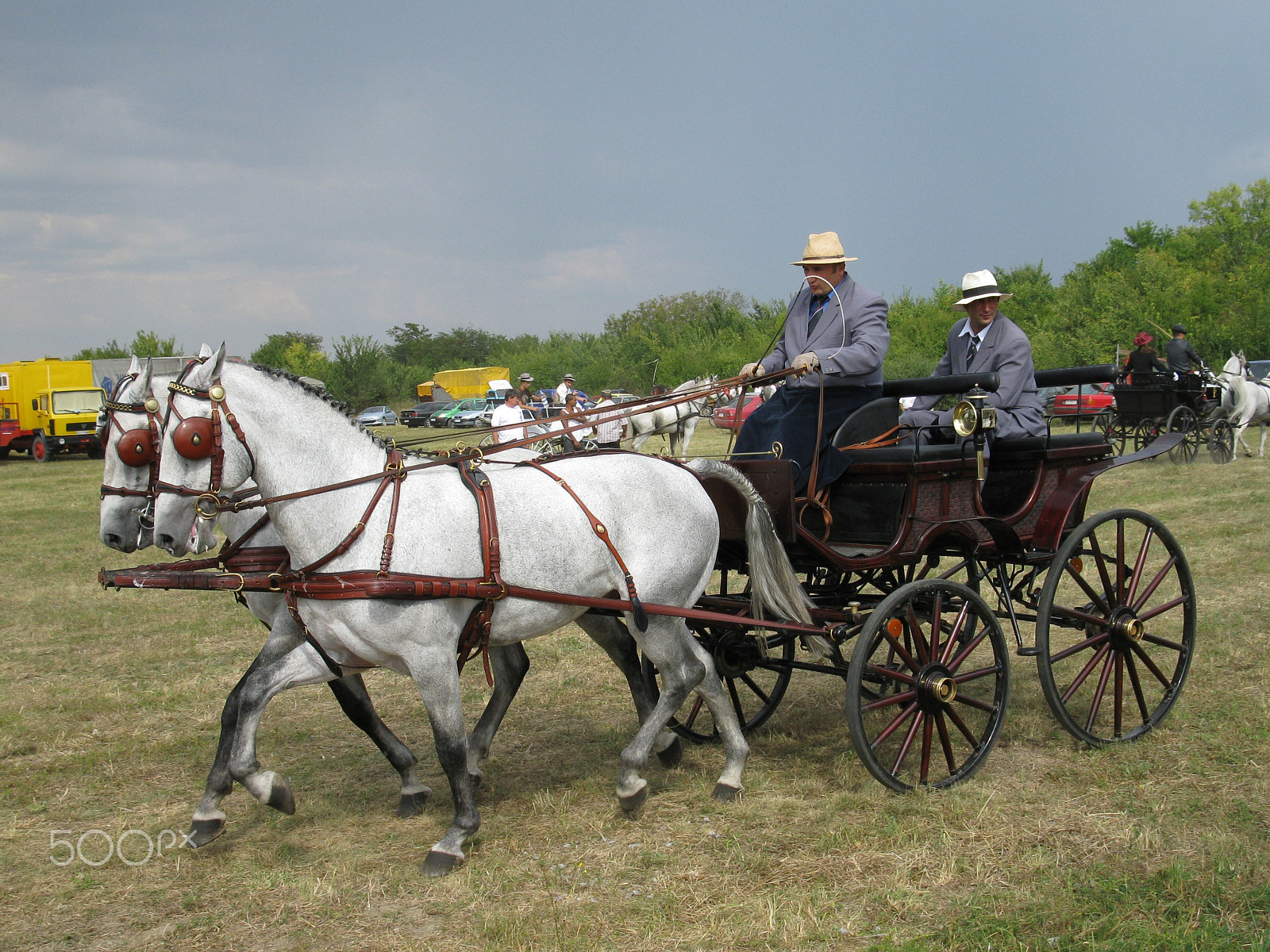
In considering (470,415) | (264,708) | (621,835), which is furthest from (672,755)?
(470,415)

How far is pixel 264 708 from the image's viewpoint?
401 cm

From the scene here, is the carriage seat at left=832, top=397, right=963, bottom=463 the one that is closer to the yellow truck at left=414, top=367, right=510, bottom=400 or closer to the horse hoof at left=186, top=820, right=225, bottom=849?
the horse hoof at left=186, top=820, right=225, bottom=849

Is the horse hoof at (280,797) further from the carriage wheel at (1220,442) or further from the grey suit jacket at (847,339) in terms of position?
the carriage wheel at (1220,442)

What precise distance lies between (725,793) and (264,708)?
210cm

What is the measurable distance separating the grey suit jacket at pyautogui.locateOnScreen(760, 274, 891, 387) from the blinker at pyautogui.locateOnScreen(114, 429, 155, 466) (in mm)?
2891

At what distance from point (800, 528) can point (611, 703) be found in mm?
2116

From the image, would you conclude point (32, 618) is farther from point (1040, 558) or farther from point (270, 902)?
point (1040, 558)

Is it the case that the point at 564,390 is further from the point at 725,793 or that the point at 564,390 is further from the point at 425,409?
the point at 425,409

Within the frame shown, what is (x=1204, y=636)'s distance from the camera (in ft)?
22.4

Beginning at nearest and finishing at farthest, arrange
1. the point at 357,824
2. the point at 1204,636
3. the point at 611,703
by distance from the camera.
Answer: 1. the point at 357,824
2. the point at 611,703
3. the point at 1204,636

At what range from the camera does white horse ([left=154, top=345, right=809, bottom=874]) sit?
152 inches

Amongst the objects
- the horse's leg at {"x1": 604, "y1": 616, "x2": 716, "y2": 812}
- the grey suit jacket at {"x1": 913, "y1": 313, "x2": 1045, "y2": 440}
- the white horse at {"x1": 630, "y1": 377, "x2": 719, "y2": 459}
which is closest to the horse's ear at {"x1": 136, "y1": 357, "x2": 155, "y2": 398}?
the horse's leg at {"x1": 604, "y1": 616, "x2": 716, "y2": 812}

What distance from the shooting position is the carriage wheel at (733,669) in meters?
5.25

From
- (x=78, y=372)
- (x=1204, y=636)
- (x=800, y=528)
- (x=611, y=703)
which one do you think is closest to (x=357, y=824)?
(x=611, y=703)
